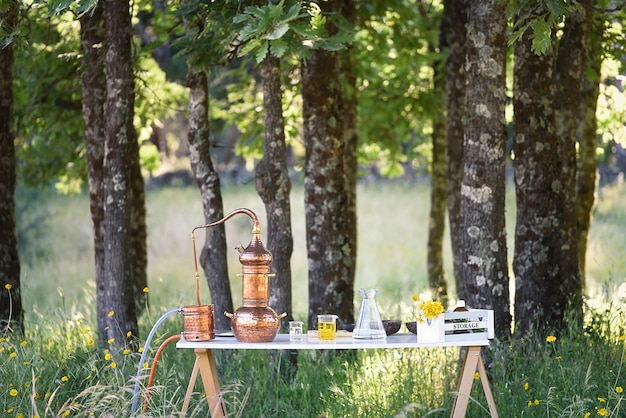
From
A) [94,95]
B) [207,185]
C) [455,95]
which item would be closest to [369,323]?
[207,185]

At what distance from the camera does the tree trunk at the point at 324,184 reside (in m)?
9.48

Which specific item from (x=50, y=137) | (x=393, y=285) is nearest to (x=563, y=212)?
(x=50, y=137)

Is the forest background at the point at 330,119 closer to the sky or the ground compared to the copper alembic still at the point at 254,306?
closer to the sky

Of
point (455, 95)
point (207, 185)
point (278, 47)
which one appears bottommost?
point (207, 185)

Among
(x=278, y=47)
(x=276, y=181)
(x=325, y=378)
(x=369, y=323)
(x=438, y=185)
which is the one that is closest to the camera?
(x=369, y=323)

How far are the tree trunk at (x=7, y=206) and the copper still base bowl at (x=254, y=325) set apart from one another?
4.21 metres

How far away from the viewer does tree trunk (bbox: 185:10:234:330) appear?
8.96 metres

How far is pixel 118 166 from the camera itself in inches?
354

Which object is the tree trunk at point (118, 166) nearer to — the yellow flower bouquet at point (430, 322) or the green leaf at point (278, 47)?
the green leaf at point (278, 47)

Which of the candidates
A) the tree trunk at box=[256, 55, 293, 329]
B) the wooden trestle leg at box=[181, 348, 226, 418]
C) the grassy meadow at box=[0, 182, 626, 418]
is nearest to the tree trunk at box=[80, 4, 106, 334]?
the grassy meadow at box=[0, 182, 626, 418]

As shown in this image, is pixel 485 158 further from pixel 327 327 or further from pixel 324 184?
pixel 327 327

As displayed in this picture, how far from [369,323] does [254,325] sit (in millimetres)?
702

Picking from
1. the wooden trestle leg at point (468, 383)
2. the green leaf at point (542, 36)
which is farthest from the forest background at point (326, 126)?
Result: the wooden trestle leg at point (468, 383)

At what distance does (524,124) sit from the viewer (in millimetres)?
9234
